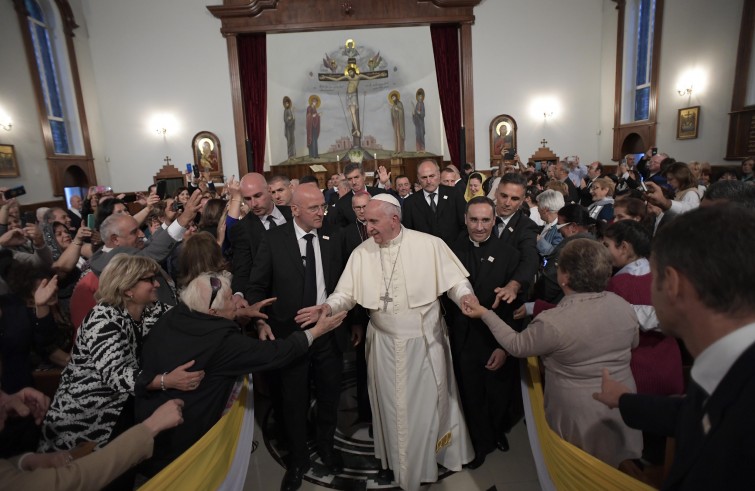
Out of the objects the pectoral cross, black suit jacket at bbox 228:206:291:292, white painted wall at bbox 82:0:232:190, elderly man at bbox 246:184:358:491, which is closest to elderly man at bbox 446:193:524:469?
the pectoral cross

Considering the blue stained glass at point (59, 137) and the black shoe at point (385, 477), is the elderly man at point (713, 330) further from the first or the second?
the blue stained glass at point (59, 137)

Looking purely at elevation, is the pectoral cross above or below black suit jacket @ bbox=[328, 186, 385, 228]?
below

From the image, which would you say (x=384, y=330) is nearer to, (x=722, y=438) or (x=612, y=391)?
(x=612, y=391)

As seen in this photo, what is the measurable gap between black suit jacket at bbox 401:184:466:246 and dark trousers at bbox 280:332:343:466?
2.42 m

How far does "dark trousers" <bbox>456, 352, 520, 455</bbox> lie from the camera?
3.00 metres

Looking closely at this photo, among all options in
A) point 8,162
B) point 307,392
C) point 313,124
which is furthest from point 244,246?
point 313,124

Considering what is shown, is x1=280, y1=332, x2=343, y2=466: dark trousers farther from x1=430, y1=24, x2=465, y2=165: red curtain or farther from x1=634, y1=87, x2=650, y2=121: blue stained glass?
x1=634, y1=87, x2=650, y2=121: blue stained glass

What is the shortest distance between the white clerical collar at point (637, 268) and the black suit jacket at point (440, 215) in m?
2.66

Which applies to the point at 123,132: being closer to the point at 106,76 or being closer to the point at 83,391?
the point at 106,76

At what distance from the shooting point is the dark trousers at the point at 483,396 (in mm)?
3002

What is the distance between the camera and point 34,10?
38.0ft

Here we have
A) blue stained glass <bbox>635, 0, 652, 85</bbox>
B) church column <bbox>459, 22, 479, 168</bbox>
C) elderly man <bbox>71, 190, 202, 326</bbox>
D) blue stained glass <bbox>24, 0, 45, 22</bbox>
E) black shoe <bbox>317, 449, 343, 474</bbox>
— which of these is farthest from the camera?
church column <bbox>459, 22, 479, 168</bbox>

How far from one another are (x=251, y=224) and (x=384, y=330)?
1.70 meters

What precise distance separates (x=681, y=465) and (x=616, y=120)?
48.8 ft
